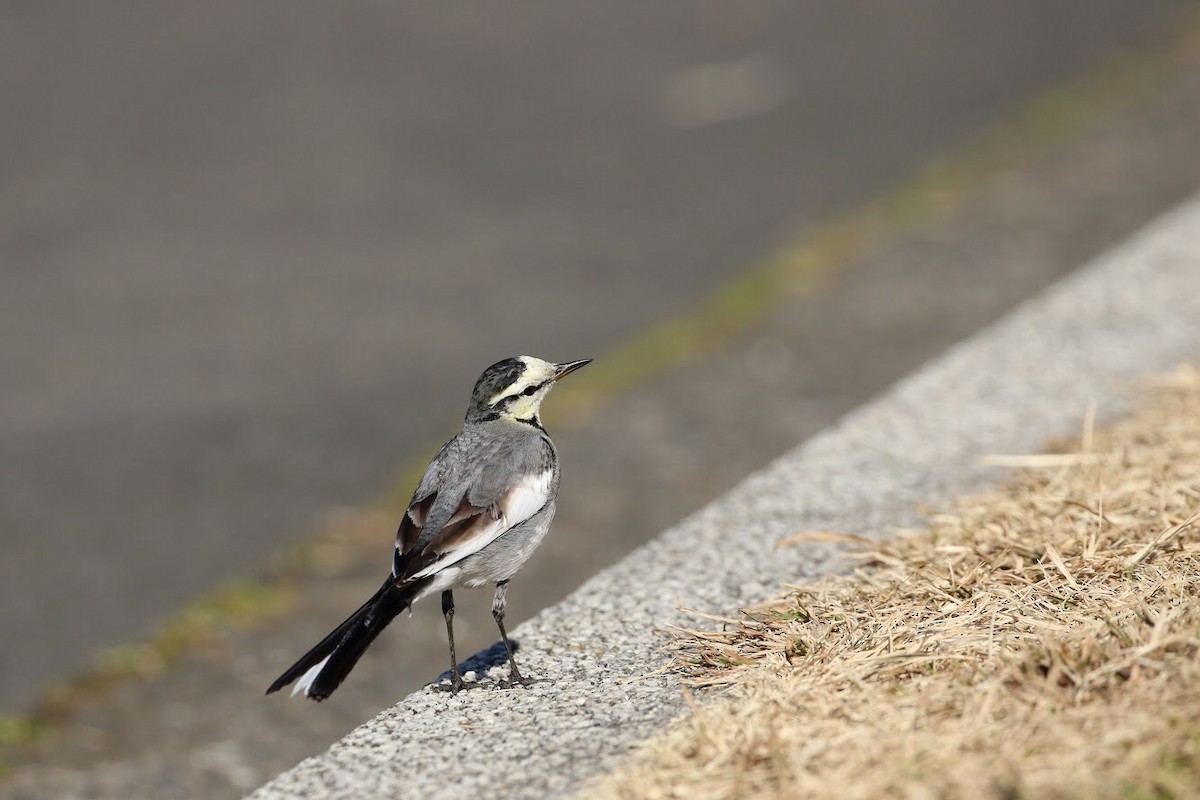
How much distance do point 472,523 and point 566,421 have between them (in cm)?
327

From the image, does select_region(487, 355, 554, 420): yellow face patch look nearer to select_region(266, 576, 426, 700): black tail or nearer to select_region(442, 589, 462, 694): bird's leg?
select_region(442, 589, 462, 694): bird's leg

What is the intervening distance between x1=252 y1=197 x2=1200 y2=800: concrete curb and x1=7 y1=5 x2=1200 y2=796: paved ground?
1.12 metres

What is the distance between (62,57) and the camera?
10906mm

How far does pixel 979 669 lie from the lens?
10.4 feet

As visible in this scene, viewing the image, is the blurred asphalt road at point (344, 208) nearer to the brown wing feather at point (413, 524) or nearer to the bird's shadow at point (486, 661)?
the bird's shadow at point (486, 661)

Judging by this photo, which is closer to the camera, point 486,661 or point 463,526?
point 463,526

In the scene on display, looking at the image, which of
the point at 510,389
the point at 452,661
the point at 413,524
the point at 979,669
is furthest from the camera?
the point at 510,389

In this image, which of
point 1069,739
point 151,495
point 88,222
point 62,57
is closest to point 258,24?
point 62,57

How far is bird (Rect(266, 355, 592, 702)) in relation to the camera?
3.52 metres

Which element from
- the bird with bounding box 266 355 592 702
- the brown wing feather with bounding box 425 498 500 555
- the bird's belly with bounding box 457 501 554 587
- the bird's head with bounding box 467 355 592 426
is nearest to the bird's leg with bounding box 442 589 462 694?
the bird with bounding box 266 355 592 702

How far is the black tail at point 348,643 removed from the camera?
3438mm

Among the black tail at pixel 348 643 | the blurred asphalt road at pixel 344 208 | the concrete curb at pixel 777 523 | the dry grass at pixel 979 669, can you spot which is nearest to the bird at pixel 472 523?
the black tail at pixel 348 643

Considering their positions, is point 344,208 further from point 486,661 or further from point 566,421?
point 486,661

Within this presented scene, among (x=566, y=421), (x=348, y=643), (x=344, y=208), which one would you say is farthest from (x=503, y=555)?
(x=344, y=208)
